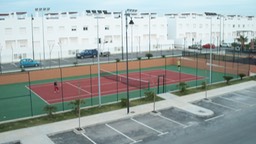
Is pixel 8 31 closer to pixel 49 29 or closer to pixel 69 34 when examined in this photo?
pixel 49 29

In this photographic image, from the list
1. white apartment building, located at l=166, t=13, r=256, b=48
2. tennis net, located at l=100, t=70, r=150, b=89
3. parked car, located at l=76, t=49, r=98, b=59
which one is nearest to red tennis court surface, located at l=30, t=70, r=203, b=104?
tennis net, located at l=100, t=70, r=150, b=89

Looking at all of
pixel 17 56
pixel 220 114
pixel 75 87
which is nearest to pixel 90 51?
pixel 17 56

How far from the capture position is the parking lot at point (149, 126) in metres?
18.1

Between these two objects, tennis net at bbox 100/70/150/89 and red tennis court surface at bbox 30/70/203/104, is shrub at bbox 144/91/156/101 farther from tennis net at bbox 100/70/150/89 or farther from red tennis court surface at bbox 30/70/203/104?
red tennis court surface at bbox 30/70/203/104

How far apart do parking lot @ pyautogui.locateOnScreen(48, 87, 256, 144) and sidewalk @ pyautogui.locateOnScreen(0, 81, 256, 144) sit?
0.47 metres

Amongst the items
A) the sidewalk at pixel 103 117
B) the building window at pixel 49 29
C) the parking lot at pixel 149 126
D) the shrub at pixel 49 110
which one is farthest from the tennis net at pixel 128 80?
the building window at pixel 49 29

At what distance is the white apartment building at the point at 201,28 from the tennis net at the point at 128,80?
3170 cm

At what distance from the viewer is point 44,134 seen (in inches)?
732

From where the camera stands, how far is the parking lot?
1806cm

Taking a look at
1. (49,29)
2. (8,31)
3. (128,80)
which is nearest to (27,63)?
(8,31)

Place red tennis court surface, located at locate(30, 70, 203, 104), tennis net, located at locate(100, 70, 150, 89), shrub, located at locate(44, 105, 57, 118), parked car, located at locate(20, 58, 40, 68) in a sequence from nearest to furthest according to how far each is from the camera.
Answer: shrub, located at locate(44, 105, 57, 118) → red tennis court surface, located at locate(30, 70, 203, 104) → tennis net, located at locate(100, 70, 150, 89) → parked car, located at locate(20, 58, 40, 68)

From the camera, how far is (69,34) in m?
56.6

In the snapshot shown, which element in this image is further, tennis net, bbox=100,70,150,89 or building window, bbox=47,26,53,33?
building window, bbox=47,26,53,33

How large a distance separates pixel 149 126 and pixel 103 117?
11.5 feet
